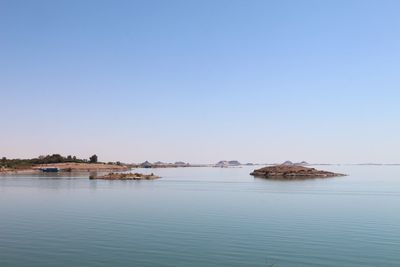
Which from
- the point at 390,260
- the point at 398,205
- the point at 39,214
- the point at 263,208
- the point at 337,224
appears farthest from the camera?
the point at 398,205

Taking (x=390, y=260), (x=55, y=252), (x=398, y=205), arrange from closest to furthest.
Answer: (x=390, y=260) < (x=55, y=252) < (x=398, y=205)

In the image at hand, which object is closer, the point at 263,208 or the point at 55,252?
the point at 55,252

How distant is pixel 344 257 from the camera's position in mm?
35594

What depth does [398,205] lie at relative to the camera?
257 ft

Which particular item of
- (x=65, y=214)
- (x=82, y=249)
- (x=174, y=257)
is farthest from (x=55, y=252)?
(x=65, y=214)

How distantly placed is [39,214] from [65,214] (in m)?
4.11

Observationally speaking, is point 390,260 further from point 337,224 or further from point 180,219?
point 180,219

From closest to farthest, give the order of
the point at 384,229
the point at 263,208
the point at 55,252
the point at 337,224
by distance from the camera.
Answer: the point at 55,252 → the point at 384,229 → the point at 337,224 → the point at 263,208

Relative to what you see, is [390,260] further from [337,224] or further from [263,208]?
[263,208]

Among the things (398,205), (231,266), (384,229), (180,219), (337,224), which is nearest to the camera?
(231,266)

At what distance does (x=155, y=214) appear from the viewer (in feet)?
208

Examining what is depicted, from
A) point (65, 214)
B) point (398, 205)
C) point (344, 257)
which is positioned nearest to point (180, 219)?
point (65, 214)

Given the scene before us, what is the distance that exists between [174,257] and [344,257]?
50.5ft

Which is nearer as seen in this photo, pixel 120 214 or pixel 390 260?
pixel 390 260
